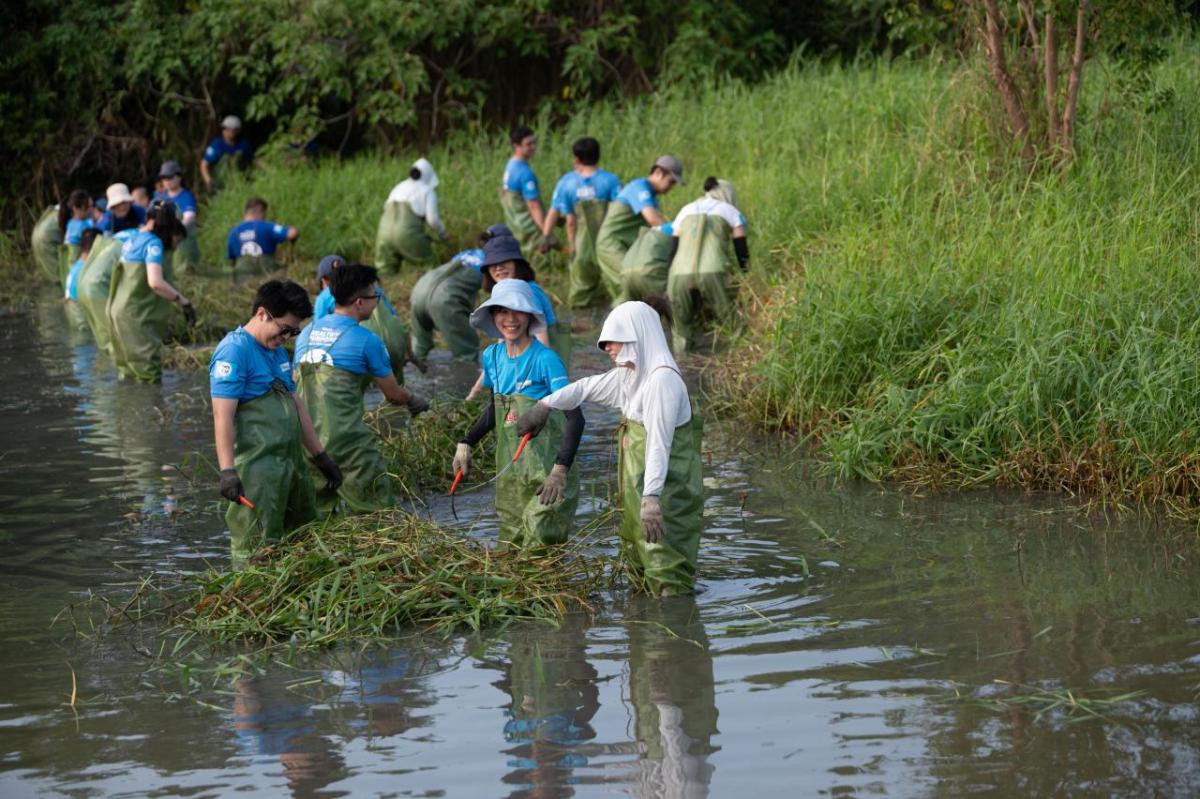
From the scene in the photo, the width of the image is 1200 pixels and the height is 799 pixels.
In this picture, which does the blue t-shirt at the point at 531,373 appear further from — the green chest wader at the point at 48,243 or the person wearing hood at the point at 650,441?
the green chest wader at the point at 48,243

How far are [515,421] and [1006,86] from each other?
663cm

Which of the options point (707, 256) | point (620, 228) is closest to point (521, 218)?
point (620, 228)

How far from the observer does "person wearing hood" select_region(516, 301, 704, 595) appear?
6504 millimetres

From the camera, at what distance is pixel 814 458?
962cm

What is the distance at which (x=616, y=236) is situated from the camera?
1419 centimetres

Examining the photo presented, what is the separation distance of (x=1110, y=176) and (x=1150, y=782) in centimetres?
745

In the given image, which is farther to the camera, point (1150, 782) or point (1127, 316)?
point (1127, 316)

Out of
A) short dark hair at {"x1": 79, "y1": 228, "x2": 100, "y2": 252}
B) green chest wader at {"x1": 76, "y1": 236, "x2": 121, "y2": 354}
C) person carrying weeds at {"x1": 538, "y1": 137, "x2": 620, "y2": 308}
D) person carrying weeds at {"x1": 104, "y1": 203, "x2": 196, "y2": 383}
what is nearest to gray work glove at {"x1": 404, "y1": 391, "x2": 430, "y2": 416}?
person carrying weeds at {"x1": 104, "y1": 203, "x2": 196, "y2": 383}

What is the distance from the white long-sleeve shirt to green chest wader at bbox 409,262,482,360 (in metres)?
5.34

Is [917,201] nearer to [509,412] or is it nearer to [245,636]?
[509,412]

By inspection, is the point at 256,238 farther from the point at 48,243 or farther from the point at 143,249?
the point at 143,249

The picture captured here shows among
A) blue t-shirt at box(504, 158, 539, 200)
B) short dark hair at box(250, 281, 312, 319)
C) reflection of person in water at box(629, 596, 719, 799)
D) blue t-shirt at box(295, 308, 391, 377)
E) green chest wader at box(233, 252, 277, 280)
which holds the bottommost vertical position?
reflection of person in water at box(629, 596, 719, 799)

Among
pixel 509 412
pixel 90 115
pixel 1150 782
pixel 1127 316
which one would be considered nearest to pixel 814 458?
pixel 1127 316

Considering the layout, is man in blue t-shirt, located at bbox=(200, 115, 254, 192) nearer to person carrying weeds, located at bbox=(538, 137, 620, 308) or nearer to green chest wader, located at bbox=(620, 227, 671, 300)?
person carrying weeds, located at bbox=(538, 137, 620, 308)
